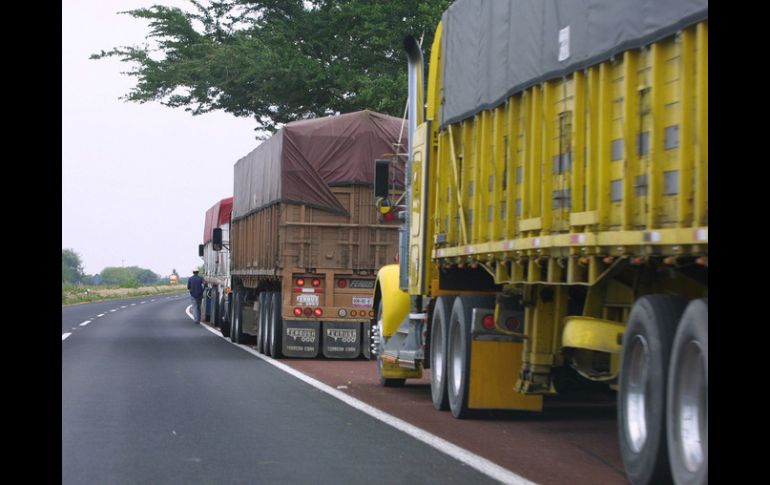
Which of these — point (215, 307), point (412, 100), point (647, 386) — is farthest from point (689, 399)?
point (215, 307)

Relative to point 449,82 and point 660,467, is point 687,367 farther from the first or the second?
point 449,82

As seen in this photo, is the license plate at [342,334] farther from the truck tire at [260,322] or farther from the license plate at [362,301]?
the truck tire at [260,322]

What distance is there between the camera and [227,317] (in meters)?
33.0

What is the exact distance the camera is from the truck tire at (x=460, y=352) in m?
13.1

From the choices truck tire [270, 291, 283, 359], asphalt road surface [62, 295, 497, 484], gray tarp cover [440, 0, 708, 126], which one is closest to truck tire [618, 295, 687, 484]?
asphalt road surface [62, 295, 497, 484]

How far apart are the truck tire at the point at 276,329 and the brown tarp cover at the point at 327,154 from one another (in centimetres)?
173

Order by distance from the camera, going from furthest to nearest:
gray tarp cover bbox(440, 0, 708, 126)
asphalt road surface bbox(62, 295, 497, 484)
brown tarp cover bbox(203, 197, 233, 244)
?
1. brown tarp cover bbox(203, 197, 233, 244)
2. asphalt road surface bbox(62, 295, 497, 484)
3. gray tarp cover bbox(440, 0, 708, 126)

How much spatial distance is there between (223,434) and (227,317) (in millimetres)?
21053

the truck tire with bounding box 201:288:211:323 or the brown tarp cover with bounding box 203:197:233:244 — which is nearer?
the brown tarp cover with bounding box 203:197:233:244

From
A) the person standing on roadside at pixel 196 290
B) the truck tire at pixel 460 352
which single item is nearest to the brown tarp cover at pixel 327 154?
the truck tire at pixel 460 352

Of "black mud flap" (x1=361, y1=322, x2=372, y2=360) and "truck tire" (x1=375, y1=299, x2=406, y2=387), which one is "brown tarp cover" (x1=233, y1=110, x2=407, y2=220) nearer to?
"black mud flap" (x1=361, y1=322, x2=372, y2=360)

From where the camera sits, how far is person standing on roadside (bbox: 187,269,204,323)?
143 ft

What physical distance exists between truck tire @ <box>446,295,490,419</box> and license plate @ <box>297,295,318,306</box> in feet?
31.4

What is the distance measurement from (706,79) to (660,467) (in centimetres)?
235
